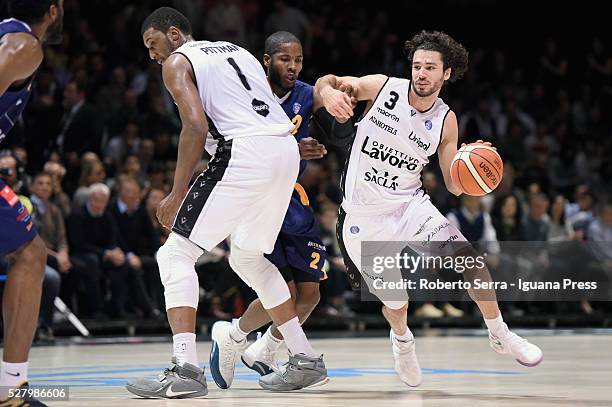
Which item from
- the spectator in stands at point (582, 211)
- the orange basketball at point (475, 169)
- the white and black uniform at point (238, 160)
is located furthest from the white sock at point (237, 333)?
the spectator in stands at point (582, 211)

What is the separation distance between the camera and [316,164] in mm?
13922

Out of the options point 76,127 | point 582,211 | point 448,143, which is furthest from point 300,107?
point 582,211

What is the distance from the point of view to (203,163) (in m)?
11.6

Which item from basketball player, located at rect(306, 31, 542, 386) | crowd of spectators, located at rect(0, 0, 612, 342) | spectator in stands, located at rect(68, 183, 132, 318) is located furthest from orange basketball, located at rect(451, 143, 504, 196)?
spectator in stands, located at rect(68, 183, 132, 318)

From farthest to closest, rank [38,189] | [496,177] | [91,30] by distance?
1. [91,30]
2. [38,189]
3. [496,177]

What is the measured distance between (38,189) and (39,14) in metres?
6.89

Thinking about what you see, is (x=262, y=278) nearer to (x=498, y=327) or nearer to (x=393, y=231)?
(x=393, y=231)

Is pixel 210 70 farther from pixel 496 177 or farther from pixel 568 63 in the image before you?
pixel 568 63

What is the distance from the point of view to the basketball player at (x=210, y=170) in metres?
5.56

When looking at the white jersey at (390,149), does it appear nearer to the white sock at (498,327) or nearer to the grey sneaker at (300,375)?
the white sock at (498,327)

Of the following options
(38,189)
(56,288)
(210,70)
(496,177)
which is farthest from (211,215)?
(38,189)

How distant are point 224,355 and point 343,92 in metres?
1.71

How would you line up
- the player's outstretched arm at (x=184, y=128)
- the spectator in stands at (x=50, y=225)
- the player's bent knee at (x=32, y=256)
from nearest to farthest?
the player's bent knee at (x=32, y=256) < the player's outstretched arm at (x=184, y=128) < the spectator in stands at (x=50, y=225)

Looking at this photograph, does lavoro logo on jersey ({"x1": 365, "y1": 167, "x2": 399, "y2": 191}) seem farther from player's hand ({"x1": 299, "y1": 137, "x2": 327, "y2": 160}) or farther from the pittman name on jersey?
the pittman name on jersey
